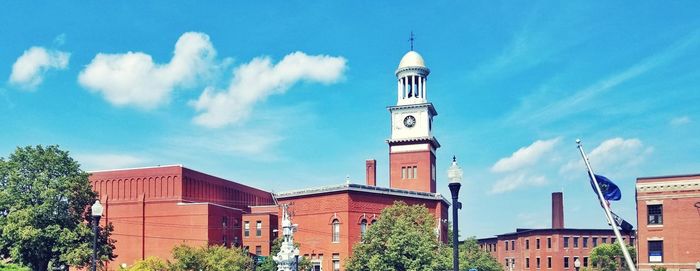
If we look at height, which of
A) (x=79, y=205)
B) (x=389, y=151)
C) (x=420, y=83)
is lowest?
(x=79, y=205)

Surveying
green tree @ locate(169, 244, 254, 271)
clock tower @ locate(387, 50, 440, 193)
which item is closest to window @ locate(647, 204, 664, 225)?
clock tower @ locate(387, 50, 440, 193)

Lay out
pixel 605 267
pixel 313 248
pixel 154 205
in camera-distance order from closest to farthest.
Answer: pixel 313 248 → pixel 154 205 → pixel 605 267

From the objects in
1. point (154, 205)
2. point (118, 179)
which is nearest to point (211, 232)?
→ point (154, 205)

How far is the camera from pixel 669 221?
202 ft

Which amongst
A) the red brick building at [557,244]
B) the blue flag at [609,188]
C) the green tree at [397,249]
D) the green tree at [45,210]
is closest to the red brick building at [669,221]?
the green tree at [397,249]

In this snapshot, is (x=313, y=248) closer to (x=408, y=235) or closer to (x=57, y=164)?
(x=408, y=235)

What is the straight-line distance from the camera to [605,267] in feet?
344

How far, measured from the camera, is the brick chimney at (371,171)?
84188 millimetres

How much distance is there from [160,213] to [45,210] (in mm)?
17197

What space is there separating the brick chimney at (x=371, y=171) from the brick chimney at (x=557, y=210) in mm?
47366

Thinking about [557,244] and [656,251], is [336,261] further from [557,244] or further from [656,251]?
[557,244]

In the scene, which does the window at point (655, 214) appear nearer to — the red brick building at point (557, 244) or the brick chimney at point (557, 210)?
the red brick building at point (557, 244)

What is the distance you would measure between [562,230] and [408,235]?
65170mm

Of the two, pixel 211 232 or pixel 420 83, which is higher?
pixel 420 83
